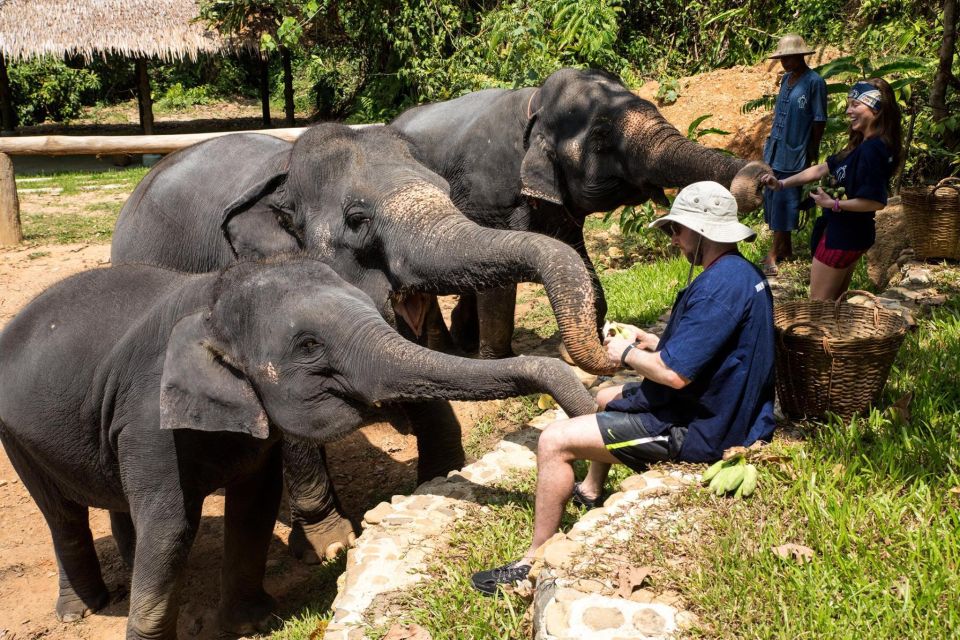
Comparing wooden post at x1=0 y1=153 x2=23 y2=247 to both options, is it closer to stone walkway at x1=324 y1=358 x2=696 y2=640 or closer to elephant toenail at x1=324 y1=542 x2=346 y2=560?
elephant toenail at x1=324 y1=542 x2=346 y2=560

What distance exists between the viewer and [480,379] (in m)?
2.88

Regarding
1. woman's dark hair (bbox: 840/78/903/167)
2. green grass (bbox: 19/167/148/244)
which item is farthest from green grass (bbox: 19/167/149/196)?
woman's dark hair (bbox: 840/78/903/167)

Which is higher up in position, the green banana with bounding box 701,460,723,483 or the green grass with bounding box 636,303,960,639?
the green banana with bounding box 701,460,723,483

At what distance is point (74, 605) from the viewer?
435cm

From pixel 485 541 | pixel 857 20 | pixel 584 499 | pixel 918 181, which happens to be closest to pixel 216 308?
pixel 485 541

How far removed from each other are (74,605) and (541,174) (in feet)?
10.8

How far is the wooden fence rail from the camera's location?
9797 millimetres

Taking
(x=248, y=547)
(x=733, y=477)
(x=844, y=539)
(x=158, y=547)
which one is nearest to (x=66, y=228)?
(x=248, y=547)

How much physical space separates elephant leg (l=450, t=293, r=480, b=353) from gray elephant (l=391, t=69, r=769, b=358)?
3.09 feet

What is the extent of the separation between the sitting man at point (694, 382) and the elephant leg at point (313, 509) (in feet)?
4.72

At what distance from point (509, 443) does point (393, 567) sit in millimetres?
1202

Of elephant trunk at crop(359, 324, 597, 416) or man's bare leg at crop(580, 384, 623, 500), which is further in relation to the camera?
man's bare leg at crop(580, 384, 623, 500)

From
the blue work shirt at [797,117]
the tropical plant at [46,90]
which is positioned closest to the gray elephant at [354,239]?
the blue work shirt at [797,117]

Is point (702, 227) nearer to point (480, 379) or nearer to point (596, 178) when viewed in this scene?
point (480, 379)
